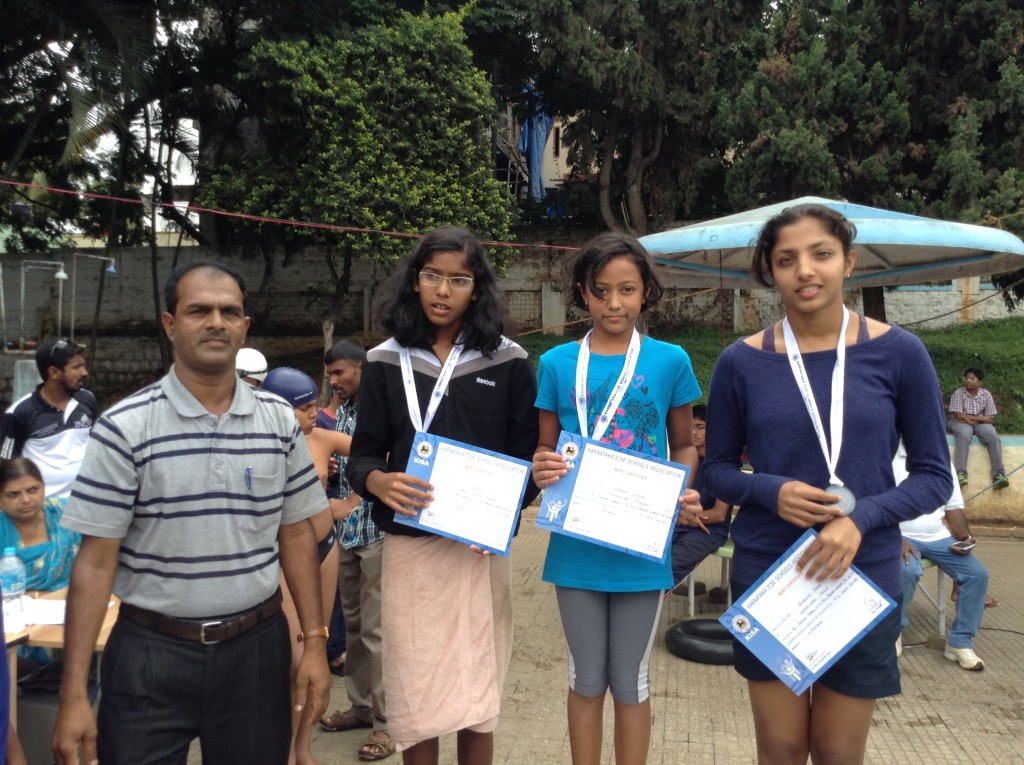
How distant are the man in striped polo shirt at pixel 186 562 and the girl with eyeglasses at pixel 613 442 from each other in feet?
2.79

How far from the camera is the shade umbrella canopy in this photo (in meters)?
5.46

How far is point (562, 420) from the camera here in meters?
2.65

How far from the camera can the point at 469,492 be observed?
96.9 inches

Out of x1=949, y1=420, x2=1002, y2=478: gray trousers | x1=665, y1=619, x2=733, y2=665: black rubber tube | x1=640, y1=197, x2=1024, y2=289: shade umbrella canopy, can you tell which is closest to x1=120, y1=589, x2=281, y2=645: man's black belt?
x1=665, y1=619, x2=733, y2=665: black rubber tube

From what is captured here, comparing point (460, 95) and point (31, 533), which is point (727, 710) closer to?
point (31, 533)

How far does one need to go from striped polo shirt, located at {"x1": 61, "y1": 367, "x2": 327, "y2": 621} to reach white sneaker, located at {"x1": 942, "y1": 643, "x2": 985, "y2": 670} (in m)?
4.16

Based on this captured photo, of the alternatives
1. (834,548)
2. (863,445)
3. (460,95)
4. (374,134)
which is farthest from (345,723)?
(460,95)

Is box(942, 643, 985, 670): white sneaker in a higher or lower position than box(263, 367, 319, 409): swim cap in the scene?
lower

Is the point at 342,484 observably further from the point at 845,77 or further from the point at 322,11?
the point at 322,11

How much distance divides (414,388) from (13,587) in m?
1.98

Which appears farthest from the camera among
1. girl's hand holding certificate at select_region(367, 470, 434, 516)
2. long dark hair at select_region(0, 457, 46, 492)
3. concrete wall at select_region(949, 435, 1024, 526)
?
concrete wall at select_region(949, 435, 1024, 526)

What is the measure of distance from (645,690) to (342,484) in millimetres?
1894

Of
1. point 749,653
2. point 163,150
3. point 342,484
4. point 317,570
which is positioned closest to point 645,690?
point 749,653

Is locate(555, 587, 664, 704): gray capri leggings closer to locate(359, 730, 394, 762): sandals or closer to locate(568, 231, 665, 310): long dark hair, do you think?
locate(568, 231, 665, 310): long dark hair
